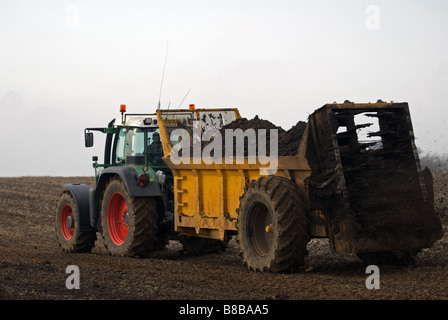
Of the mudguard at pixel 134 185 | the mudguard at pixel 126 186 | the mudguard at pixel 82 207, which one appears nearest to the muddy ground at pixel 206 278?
the mudguard at pixel 82 207

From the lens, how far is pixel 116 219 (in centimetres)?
1312

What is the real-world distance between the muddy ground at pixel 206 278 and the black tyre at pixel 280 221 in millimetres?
197

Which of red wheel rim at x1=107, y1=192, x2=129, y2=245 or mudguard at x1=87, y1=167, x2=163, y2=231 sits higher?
mudguard at x1=87, y1=167, x2=163, y2=231

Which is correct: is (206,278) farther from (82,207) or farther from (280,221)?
(82,207)

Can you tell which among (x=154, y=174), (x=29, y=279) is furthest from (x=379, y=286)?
(x=154, y=174)

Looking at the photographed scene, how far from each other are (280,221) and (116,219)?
4745mm

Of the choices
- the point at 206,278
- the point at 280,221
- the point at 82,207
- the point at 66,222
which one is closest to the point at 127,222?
the point at 82,207

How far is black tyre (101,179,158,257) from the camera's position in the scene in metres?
12.2

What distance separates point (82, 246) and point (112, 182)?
5.74ft

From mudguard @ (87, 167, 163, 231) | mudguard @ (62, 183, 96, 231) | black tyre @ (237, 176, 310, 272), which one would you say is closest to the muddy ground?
black tyre @ (237, 176, 310, 272)

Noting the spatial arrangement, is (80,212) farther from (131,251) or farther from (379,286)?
(379,286)

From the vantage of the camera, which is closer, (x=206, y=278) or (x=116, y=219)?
(x=206, y=278)

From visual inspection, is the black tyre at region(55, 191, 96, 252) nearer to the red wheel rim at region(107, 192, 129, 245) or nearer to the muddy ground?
the muddy ground

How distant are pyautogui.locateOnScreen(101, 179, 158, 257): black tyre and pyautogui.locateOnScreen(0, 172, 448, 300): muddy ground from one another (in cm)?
27
